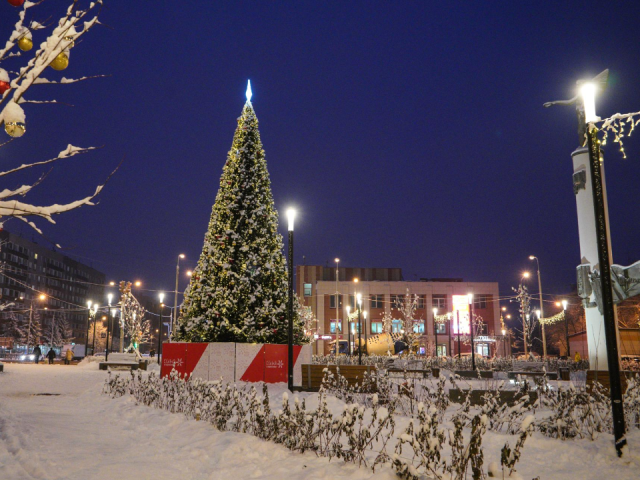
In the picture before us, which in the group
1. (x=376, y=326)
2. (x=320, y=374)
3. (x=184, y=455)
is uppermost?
(x=376, y=326)

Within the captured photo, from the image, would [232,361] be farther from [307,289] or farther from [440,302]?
[307,289]

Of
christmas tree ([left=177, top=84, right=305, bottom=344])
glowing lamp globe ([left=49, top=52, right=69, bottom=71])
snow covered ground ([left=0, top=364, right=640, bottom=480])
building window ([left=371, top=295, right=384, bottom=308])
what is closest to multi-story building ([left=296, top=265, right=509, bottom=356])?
building window ([left=371, top=295, right=384, bottom=308])

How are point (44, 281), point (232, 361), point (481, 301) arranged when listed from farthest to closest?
point (44, 281), point (481, 301), point (232, 361)

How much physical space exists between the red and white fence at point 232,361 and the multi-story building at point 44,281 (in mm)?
91276

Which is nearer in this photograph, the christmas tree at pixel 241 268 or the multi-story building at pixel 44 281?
the christmas tree at pixel 241 268

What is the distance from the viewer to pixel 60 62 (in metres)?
4.51

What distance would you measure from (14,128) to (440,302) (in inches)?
2992

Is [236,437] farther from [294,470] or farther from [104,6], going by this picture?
[104,6]

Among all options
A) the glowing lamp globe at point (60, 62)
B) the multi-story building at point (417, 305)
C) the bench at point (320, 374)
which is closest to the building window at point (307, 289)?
the multi-story building at point (417, 305)

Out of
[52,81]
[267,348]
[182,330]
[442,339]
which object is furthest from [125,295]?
[442,339]

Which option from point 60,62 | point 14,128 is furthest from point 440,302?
point 14,128

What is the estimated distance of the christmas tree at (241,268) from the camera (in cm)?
1744

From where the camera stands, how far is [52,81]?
4.62 m

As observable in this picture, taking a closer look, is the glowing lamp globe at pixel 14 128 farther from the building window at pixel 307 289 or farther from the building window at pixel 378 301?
the building window at pixel 307 289
